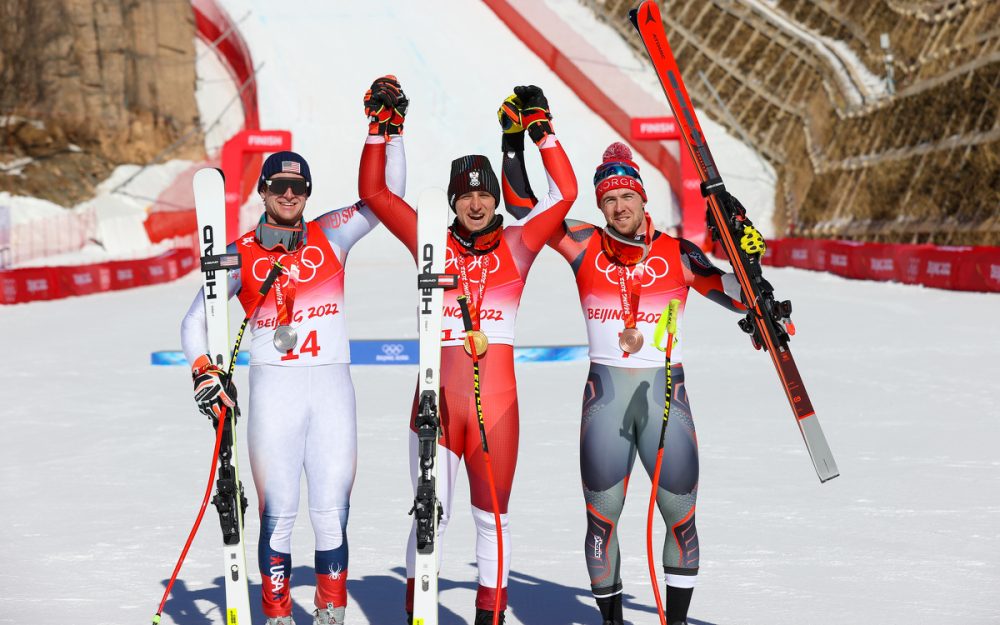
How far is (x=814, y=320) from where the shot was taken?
18.5 m

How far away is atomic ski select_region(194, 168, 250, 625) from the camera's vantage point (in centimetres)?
459

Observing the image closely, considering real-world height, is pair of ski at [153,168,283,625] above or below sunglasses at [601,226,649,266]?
below

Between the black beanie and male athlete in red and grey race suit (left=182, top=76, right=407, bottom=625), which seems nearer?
male athlete in red and grey race suit (left=182, top=76, right=407, bottom=625)

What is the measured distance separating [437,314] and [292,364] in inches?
25.0

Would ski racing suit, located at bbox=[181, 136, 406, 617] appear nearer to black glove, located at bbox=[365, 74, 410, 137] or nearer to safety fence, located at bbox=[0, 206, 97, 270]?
black glove, located at bbox=[365, 74, 410, 137]

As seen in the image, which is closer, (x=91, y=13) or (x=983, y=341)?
(x=983, y=341)

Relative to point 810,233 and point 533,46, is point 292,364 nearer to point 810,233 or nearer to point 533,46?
point 810,233

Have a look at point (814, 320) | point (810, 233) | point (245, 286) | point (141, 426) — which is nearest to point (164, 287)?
point (814, 320)

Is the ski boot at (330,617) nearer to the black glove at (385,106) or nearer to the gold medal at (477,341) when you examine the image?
the gold medal at (477,341)

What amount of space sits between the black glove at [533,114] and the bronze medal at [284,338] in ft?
4.25

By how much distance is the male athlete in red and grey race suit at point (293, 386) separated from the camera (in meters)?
4.74

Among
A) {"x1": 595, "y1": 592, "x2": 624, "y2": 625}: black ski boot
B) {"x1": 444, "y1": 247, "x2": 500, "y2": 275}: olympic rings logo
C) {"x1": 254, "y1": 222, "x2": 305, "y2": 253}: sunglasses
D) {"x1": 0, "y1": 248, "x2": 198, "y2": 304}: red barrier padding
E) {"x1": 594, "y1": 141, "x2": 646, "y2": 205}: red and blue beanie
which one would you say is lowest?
{"x1": 595, "y1": 592, "x2": 624, "y2": 625}: black ski boot

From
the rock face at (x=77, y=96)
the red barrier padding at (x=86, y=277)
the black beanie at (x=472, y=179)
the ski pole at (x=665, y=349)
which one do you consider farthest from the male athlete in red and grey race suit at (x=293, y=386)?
the rock face at (x=77, y=96)

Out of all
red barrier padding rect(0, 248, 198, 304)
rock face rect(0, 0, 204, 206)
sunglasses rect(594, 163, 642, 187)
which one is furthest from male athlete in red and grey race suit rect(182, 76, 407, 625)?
rock face rect(0, 0, 204, 206)
